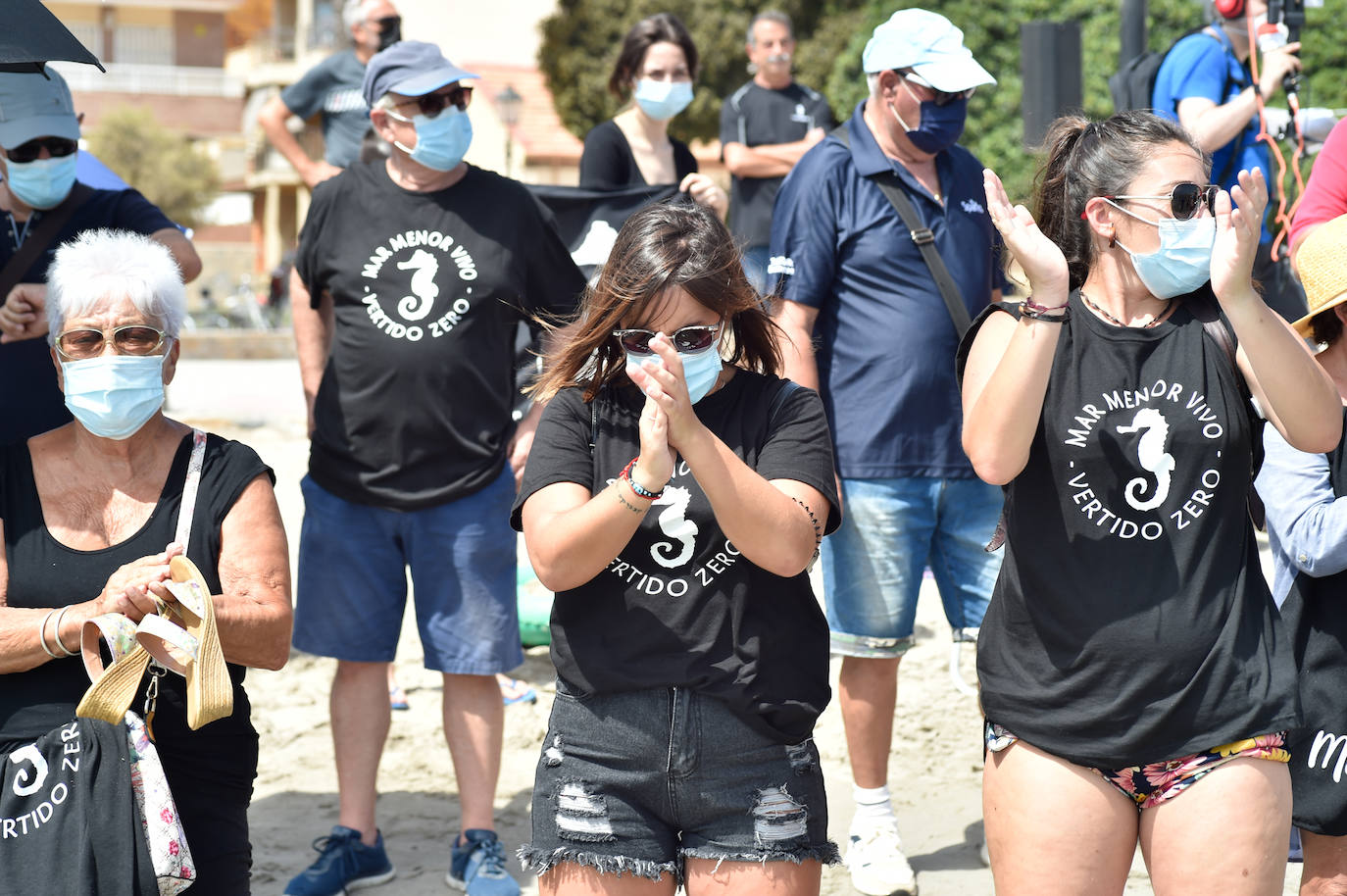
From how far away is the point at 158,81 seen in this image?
45031 mm

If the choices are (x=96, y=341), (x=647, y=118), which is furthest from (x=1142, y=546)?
(x=647, y=118)

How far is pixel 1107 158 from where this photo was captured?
8.64ft

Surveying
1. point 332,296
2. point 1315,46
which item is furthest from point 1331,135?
point 1315,46

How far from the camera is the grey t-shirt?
21.7ft

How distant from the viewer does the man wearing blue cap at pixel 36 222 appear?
3828mm

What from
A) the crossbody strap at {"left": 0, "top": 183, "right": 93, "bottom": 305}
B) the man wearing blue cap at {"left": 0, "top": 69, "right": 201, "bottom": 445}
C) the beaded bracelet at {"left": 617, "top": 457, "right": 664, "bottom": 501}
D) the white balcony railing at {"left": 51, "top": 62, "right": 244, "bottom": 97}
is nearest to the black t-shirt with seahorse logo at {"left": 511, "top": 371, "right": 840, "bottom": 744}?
the beaded bracelet at {"left": 617, "top": 457, "right": 664, "bottom": 501}

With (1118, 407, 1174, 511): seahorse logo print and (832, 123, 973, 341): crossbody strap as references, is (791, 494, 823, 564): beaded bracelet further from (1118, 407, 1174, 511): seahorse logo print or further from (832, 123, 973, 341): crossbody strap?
(832, 123, 973, 341): crossbody strap

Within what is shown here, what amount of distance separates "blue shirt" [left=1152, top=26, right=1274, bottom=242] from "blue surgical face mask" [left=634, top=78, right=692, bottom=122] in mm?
1801

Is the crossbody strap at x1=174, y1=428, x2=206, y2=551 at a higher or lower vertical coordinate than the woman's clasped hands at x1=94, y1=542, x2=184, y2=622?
higher

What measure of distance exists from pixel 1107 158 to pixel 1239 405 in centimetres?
51

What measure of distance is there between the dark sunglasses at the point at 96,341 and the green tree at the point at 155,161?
33584 millimetres

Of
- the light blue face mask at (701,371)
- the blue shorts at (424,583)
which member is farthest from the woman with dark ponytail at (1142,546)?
the blue shorts at (424,583)

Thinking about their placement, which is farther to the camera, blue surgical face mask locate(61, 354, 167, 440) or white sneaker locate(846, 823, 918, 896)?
white sneaker locate(846, 823, 918, 896)

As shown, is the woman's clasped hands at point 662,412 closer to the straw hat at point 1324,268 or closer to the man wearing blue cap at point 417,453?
the straw hat at point 1324,268
